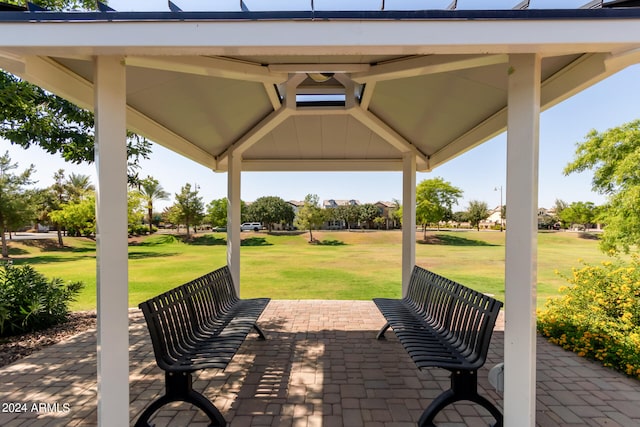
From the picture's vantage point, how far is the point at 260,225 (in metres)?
46.7

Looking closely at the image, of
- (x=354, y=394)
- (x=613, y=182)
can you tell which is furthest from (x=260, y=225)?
(x=354, y=394)

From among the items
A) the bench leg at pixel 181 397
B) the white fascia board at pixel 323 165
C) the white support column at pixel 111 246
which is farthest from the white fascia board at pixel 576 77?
the bench leg at pixel 181 397

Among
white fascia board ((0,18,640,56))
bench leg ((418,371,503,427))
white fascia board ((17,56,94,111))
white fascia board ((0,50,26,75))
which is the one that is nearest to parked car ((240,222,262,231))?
white fascia board ((17,56,94,111))

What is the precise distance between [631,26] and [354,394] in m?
3.52

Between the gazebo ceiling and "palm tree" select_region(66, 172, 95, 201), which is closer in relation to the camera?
the gazebo ceiling

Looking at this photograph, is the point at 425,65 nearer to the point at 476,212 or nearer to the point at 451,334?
the point at 451,334

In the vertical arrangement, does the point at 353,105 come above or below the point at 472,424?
above

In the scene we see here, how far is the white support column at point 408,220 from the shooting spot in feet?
17.5

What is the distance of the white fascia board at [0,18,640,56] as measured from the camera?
186 centimetres

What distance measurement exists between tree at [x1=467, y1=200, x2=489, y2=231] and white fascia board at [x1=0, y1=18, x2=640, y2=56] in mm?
49423

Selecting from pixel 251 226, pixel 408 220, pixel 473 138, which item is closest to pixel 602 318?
pixel 408 220

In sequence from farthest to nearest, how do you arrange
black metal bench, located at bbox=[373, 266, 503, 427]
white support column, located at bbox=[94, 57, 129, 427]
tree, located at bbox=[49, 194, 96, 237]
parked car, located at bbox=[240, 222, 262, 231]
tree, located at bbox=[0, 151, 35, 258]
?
parked car, located at bbox=[240, 222, 262, 231], tree, located at bbox=[49, 194, 96, 237], tree, located at bbox=[0, 151, 35, 258], black metal bench, located at bbox=[373, 266, 503, 427], white support column, located at bbox=[94, 57, 129, 427]

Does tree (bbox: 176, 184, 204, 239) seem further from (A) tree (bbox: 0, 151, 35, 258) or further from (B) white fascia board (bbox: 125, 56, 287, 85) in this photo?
(B) white fascia board (bbox: 125, 56, 287, 85)

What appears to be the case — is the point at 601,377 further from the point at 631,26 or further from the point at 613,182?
the point at 613,182
